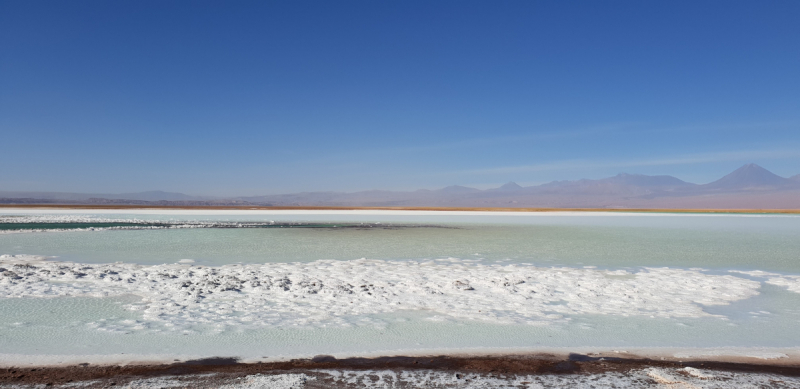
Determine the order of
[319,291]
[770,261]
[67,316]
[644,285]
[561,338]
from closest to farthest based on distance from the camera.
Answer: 1. [561,338]
2. [67,316]
3. [319,291]
4. [644,285]
5. [770,261]

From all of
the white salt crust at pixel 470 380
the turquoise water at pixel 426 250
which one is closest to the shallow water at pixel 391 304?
the turquoise water at pixel 426 250

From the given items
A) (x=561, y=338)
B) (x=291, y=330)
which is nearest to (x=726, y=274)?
(x=561, y=338)

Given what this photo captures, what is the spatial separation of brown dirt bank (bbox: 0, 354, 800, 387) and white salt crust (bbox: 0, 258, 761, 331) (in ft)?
4.23

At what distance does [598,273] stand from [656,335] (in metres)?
4.04

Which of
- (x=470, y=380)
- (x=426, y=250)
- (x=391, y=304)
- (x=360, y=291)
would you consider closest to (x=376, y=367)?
(x=470, y=380)

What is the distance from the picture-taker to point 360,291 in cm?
760

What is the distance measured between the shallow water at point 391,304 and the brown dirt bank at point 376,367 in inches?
12.8

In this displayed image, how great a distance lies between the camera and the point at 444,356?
4734 millimetres

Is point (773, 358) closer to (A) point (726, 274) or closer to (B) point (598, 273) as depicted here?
(B) point (598, 273)

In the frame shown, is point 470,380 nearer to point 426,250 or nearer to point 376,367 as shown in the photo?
point 376,367

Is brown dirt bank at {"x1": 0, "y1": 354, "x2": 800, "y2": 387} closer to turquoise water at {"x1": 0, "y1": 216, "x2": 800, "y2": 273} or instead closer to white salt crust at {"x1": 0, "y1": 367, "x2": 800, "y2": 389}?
white salt crust at {"x1": 0, "y1": 367, "x2": 800, "y2": 389}

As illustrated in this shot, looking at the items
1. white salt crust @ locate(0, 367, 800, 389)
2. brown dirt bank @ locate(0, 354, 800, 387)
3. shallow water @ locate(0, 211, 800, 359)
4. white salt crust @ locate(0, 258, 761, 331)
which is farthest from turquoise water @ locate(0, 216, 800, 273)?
white salt crust @ locate(0, 367, 800, 389)

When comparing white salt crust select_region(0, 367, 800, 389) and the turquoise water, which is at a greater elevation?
the turquoise water

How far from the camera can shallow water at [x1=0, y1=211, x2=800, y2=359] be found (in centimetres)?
519
